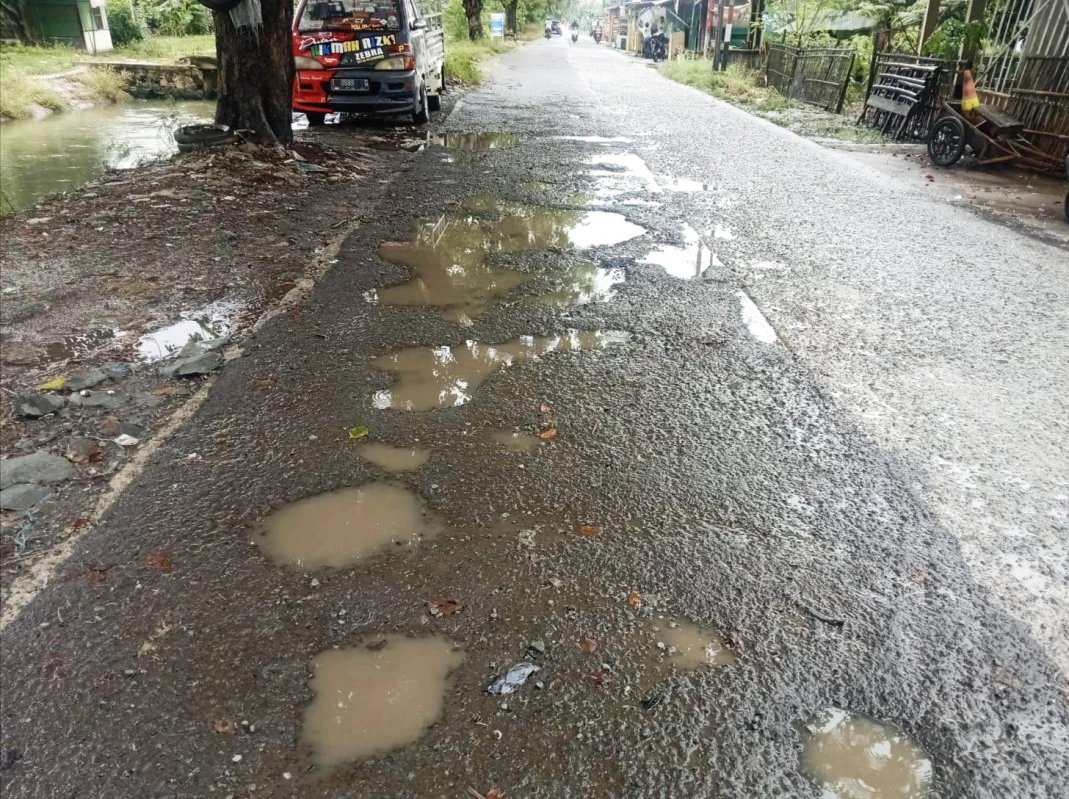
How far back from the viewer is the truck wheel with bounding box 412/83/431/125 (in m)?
11.7

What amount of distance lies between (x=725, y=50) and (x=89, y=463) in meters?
28.1

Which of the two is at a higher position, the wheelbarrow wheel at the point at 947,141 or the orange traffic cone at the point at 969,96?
the orange traffic cone at the point at 969,96

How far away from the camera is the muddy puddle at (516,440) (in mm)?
3172

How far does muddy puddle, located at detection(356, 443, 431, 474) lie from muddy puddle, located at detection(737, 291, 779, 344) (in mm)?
2374

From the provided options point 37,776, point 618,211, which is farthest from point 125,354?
point 618,211

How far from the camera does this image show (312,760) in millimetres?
1804

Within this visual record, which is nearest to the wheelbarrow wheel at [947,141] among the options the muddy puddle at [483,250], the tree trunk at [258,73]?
the muddy puddle at [483,250]

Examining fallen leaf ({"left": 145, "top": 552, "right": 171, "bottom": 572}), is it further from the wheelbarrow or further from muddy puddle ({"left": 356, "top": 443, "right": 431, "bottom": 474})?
the wheelbarrow

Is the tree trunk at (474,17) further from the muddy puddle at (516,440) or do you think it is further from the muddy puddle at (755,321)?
the muddy puddle at (516,440)

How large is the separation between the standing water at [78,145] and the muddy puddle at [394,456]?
6408 millimetres

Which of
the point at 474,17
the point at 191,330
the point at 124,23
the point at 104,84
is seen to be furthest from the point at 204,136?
the point at 474,17

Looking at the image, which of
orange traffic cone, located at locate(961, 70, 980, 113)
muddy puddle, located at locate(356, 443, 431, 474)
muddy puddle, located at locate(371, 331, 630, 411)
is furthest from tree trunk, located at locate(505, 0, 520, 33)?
muddy puddle, located at locate(356, 443, 431, 474)

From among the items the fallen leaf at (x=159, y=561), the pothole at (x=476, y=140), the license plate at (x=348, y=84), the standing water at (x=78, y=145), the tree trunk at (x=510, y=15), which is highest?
the tree trunk at (x=510, y=15)

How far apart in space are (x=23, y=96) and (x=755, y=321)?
16.8 m
